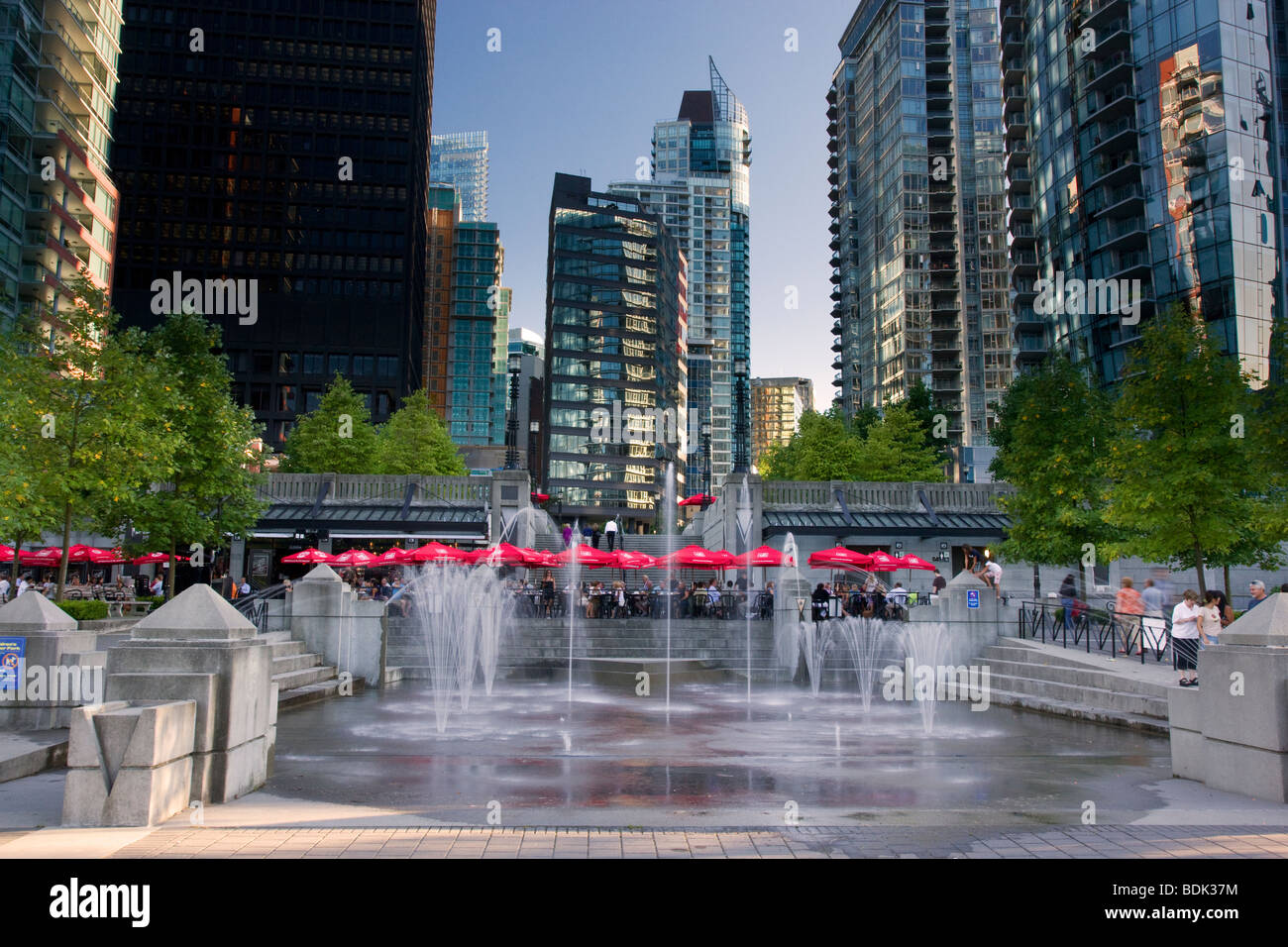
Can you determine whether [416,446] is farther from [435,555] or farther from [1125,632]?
[1125,632]

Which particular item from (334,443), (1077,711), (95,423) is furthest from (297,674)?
(334,443)

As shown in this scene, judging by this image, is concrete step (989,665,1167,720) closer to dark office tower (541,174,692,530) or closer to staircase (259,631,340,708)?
staircase (259,631,340,708)

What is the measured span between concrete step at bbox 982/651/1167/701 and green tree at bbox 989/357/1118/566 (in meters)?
10.9

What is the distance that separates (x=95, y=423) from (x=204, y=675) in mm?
16559

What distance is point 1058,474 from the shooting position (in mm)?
30094

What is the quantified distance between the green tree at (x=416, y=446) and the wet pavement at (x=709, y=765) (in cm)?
4061

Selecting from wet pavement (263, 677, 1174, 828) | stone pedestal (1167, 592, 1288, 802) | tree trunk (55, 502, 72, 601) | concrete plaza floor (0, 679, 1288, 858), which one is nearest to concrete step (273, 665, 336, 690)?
wet pavement (263, 677, 1174, 828)

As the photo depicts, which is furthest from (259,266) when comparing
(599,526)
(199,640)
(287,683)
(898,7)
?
(199,640)

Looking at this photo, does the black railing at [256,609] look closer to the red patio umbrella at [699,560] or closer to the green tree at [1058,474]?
the red patio umbrella at [699,560]

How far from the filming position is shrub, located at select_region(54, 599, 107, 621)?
60.8ft

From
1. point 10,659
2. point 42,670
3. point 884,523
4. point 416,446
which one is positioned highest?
point 416,446

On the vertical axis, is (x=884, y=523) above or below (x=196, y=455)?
below
